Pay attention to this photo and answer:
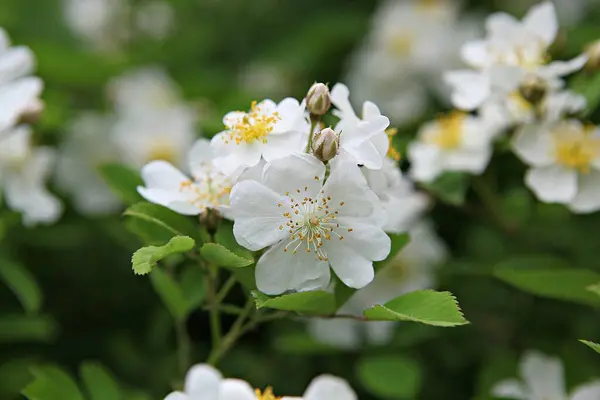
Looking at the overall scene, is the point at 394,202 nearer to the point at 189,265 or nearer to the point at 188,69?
the point at 189,265

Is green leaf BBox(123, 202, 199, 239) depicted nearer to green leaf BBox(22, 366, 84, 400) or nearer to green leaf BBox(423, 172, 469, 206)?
green leaf BBox(22, 366, 84, 400)

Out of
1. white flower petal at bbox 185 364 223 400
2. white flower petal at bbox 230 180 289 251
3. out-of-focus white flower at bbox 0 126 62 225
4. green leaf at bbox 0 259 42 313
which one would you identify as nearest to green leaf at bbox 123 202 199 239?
white flower petal at bbox 230 180 289 251

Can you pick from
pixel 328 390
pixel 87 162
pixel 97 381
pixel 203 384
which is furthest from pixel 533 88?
pixel 87 162

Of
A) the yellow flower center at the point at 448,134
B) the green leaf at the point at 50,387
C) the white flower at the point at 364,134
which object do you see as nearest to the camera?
the white flower at the point at 364,134

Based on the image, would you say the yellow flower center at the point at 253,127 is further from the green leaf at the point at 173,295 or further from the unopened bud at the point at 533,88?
the unopened bud at the point at 533,88

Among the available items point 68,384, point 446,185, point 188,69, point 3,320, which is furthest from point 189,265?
point 188,69

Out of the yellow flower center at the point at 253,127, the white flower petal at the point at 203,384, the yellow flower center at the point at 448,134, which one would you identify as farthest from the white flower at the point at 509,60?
the white flower petal at the point at 203,384

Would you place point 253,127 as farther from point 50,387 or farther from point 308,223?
point 50,387
